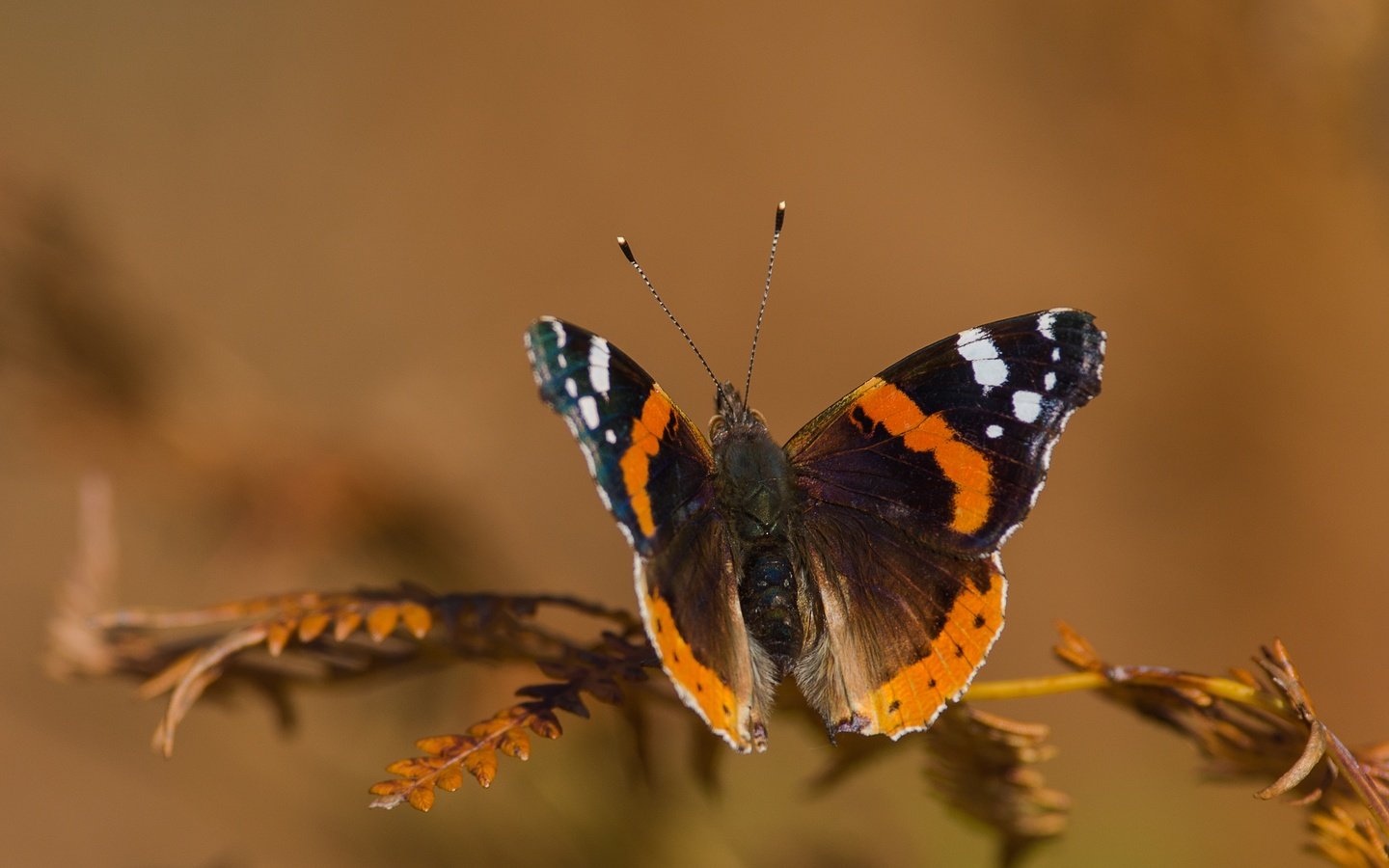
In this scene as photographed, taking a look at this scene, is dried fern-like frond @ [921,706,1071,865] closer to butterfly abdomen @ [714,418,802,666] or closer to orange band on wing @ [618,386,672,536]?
butterfly abdomen @ [714,418,802,666]

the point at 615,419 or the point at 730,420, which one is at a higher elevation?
the point at 615,419

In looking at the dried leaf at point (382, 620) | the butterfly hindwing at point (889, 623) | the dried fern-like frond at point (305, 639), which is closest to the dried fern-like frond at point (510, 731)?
the dried fern-like frond at point (305, 639)

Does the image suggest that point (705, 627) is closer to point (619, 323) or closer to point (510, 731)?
point (510, 731)

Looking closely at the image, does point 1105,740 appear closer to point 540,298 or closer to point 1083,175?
point 1083,175

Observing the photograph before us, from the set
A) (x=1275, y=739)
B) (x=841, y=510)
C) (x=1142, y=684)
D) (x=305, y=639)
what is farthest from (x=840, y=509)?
(x=305, y=639)

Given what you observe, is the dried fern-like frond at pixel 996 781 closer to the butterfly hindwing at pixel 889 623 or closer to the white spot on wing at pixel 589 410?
the butterfly hindwing at pixel 889 623

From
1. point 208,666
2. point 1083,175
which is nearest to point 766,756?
point 208,666

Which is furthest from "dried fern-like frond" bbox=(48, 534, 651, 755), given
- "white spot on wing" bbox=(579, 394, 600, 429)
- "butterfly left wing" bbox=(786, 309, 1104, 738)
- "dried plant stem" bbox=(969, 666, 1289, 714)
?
"dried plant stem" bbox=(969, 666, 1289, 714)
